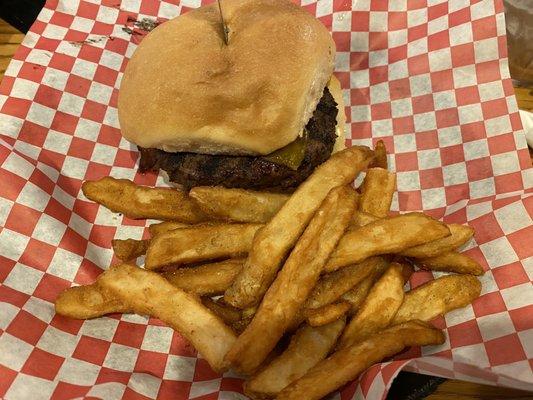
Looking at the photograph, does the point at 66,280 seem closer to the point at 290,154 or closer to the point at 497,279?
the point at 290,154

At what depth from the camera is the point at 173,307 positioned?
5.71 feet

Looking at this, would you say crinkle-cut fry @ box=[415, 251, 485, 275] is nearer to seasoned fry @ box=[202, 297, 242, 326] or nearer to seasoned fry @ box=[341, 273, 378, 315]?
seasoned fry @ box=[341, 273, 378, 315]

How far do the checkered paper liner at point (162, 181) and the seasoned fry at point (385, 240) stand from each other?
36 centimetres

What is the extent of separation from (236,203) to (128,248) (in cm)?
53

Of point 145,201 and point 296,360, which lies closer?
point 296,360

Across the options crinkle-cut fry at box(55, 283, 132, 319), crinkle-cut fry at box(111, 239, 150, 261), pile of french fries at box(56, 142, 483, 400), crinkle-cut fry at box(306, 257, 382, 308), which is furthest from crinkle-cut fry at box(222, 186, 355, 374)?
crinkle-cut fry at box(111, 239, 150, 261)

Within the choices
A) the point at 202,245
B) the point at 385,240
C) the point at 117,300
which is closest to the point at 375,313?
the point at 385,240

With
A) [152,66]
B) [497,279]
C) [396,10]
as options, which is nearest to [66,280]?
[152,66]

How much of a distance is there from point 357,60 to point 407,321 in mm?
1734

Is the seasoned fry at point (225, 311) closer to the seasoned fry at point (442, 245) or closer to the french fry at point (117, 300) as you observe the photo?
the french fry at point (117, 300)

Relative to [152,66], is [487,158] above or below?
below

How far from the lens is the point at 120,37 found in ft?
9.85

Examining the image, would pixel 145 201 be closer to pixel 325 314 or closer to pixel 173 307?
pixel 173 307

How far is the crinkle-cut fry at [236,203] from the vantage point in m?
1.96
